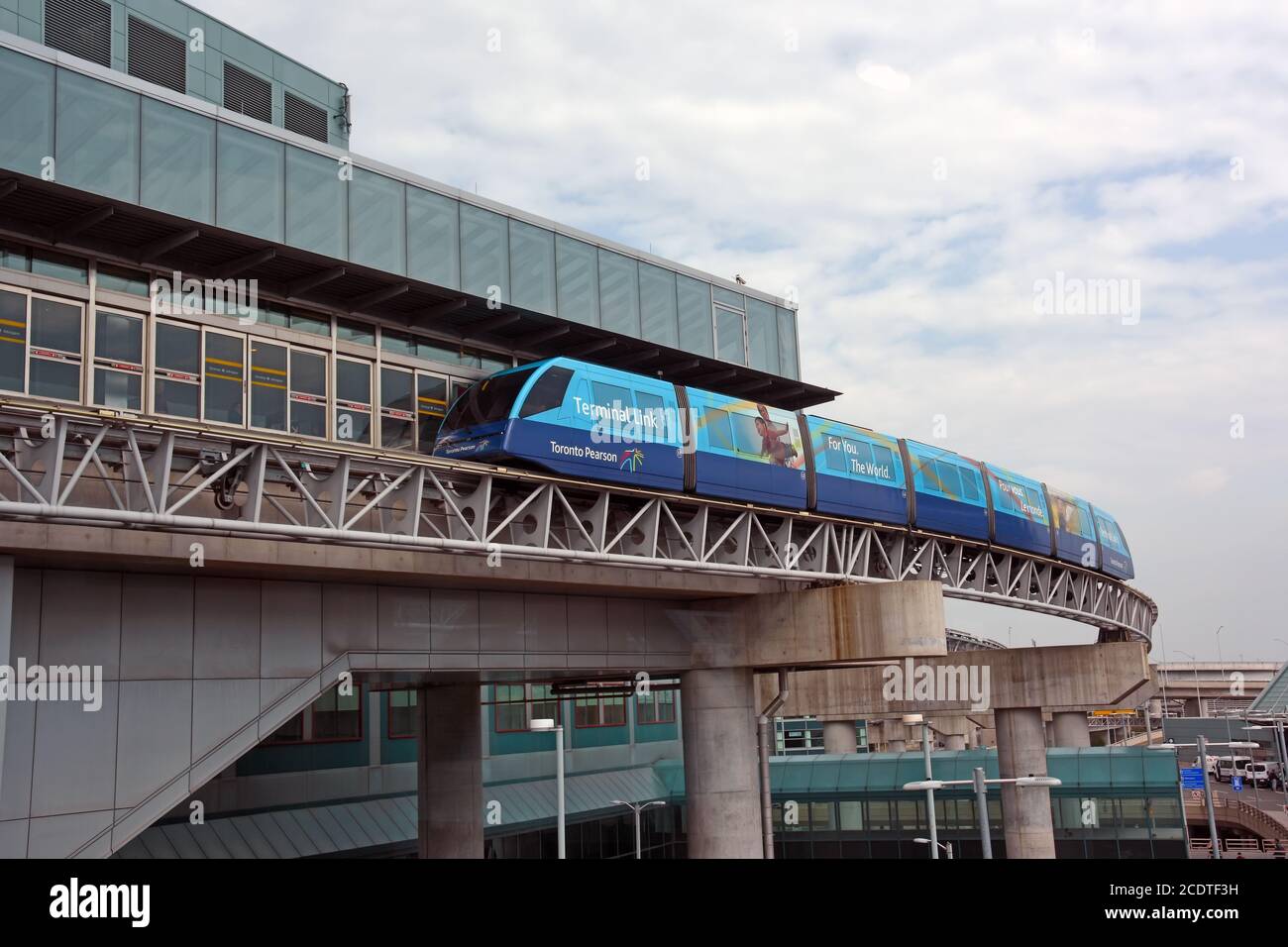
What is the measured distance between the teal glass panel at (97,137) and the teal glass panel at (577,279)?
404 inches

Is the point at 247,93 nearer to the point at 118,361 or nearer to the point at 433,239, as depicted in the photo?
the point at 433,239

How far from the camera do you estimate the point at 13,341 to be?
1781 cm

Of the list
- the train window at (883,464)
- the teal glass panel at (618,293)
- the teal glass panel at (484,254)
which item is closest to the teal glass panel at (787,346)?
the train window at (883,464)

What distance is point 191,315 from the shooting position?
20.3m

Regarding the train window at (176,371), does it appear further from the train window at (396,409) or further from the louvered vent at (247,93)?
the louvered vent at (247,93)

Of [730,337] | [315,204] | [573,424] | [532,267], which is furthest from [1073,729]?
[315,204]

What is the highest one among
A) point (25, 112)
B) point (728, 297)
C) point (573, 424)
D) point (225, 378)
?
point (728, 297)

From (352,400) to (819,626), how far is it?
38.1 feet

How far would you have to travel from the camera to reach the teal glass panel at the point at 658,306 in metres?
29.2

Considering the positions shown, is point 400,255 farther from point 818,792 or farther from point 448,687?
point 818,792

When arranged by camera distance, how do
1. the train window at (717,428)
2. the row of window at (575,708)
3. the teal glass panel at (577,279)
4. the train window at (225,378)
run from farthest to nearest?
the row of window at (575,708)
the teal glass panel at (577,279)
the train window at (717,428)
the train window at (225,378)
